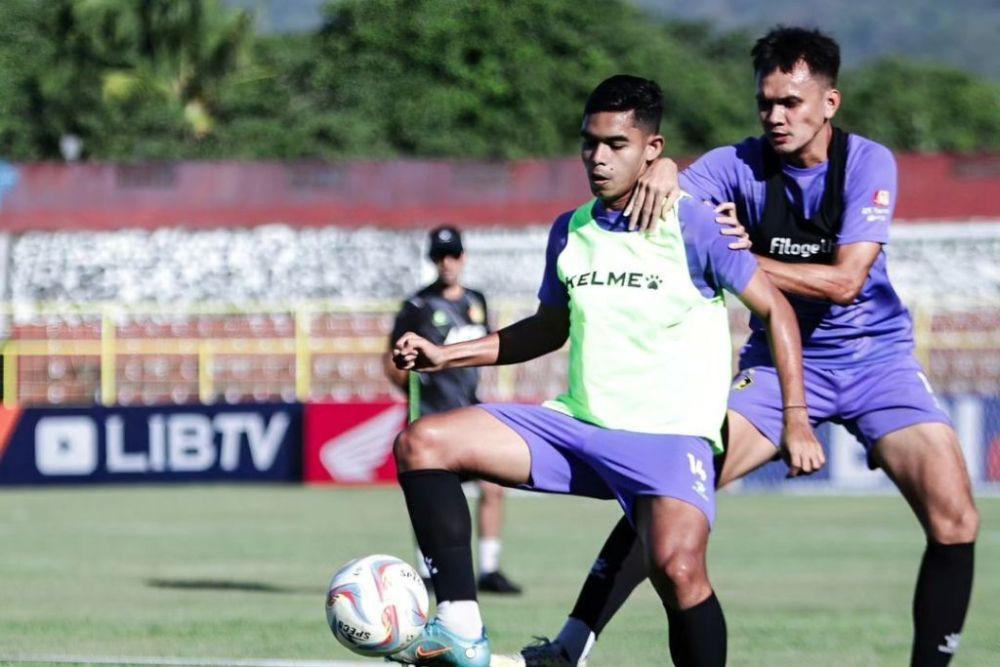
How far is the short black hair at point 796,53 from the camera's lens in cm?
698

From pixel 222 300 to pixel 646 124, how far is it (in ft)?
86.3

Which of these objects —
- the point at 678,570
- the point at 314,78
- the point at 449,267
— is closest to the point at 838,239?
the point at 678,570

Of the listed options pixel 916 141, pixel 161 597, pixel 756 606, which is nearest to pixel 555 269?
pixel 756 606

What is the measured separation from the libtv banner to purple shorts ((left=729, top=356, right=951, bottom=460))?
13.8 m

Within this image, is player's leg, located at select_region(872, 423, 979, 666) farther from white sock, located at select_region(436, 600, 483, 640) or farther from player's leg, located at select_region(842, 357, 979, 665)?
white sock, located at select_region(436, 600, 483, 640)

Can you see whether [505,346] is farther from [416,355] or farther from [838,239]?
[838,239]

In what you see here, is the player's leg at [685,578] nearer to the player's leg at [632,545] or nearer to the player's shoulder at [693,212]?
the player's leg at [632,545]

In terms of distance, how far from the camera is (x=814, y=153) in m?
7.21

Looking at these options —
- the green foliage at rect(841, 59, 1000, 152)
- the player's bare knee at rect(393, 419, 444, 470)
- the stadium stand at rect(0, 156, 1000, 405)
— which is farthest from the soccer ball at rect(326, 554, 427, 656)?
the green foliage at rect(841, 59, 1000, 152)

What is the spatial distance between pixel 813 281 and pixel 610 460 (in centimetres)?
100

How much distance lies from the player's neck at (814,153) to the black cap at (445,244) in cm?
424

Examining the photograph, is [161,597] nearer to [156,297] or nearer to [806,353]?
[806,353]

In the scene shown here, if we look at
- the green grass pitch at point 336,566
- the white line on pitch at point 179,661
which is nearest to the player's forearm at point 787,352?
the green grass pitch at point 336,566

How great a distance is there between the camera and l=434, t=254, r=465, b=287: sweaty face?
37.6 ft
